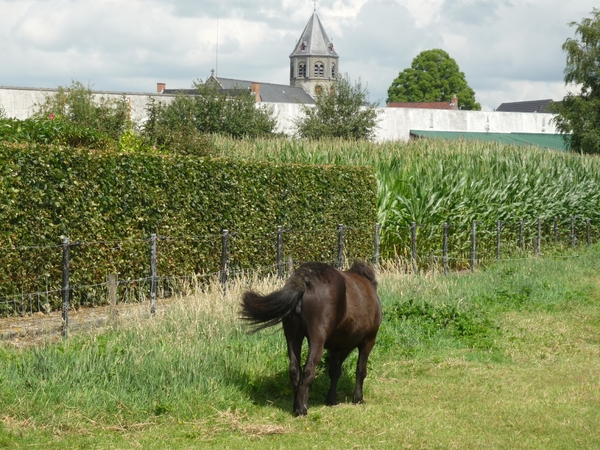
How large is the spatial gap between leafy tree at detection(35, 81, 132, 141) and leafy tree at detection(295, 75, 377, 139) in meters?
10.5

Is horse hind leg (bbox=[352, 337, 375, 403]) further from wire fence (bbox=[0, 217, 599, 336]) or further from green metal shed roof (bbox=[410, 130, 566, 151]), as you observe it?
green metal shed roof (bbox=[410, 130, 566, 151])

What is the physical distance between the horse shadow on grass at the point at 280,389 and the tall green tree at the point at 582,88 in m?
52.2

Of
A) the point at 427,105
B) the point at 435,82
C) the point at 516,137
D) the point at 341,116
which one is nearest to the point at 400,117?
the point at 516,137

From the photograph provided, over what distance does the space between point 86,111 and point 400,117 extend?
30.7 metres

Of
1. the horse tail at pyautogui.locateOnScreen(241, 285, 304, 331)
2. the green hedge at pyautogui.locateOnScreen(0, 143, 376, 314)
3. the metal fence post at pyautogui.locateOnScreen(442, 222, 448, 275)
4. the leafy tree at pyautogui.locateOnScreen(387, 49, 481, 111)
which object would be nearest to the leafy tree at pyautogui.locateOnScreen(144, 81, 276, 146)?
the metal fence post at pyautogui.locateOnScreen(442, 222, 448, 275)

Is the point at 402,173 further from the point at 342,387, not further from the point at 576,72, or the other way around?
the point at 576,72

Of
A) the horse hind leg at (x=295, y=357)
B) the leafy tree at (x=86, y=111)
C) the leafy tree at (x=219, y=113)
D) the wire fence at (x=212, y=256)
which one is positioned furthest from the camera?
the leafy tree at (x=219, y=113)

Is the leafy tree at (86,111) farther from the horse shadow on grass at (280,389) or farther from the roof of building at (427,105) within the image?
the roof of building at (427,105)

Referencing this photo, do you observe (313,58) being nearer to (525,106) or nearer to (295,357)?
(525,106)

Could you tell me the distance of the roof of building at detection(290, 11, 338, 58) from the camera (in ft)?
543

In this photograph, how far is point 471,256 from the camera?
2292 centimetres

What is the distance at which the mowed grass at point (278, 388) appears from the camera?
22.7ft

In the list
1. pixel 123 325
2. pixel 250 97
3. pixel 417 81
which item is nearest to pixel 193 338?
pixel 123 325

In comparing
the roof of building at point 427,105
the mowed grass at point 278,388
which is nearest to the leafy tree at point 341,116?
the mowed grass at point 278,388
